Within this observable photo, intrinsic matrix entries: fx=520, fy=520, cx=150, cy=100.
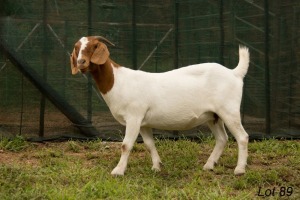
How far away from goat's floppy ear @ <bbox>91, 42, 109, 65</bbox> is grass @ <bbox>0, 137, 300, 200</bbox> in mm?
1247

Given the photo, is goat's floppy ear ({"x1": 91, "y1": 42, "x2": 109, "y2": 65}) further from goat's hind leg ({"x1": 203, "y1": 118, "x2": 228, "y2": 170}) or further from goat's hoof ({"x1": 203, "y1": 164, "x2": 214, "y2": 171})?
goat's hoof ({"x1": 203, "y1": 164, "x2": 214, "y2": 171})

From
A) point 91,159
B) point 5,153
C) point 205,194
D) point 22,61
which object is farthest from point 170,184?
point 22,61

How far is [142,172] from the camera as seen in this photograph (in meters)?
6.05

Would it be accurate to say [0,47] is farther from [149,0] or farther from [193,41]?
[193,41]

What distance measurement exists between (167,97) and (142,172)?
92cm

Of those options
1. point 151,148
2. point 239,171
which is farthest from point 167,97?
point 239,171

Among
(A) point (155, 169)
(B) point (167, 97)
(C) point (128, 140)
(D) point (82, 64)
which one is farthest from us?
(A) point (155, 169)

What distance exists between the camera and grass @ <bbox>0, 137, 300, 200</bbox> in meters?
5.01

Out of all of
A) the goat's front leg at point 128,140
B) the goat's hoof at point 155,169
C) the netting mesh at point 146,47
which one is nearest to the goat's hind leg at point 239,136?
the goat's hoof at point 155,169

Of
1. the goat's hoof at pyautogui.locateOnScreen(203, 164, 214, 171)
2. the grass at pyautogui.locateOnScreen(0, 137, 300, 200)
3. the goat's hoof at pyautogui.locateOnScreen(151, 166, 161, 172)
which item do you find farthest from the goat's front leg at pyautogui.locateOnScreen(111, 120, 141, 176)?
the goat's hoof at pyautogui.locateOnScreen(203, 164, 214, 171)

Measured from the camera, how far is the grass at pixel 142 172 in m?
5.01

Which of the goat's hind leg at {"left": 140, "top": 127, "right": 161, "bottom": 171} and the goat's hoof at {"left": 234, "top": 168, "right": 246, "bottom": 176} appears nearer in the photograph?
the goat's hoof at {"left": 234, "top": 168, "right": 246, "bottom": 176}

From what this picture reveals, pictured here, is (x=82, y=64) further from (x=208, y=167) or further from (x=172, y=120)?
(x=208, y=167)

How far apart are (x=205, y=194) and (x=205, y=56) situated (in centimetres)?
349
